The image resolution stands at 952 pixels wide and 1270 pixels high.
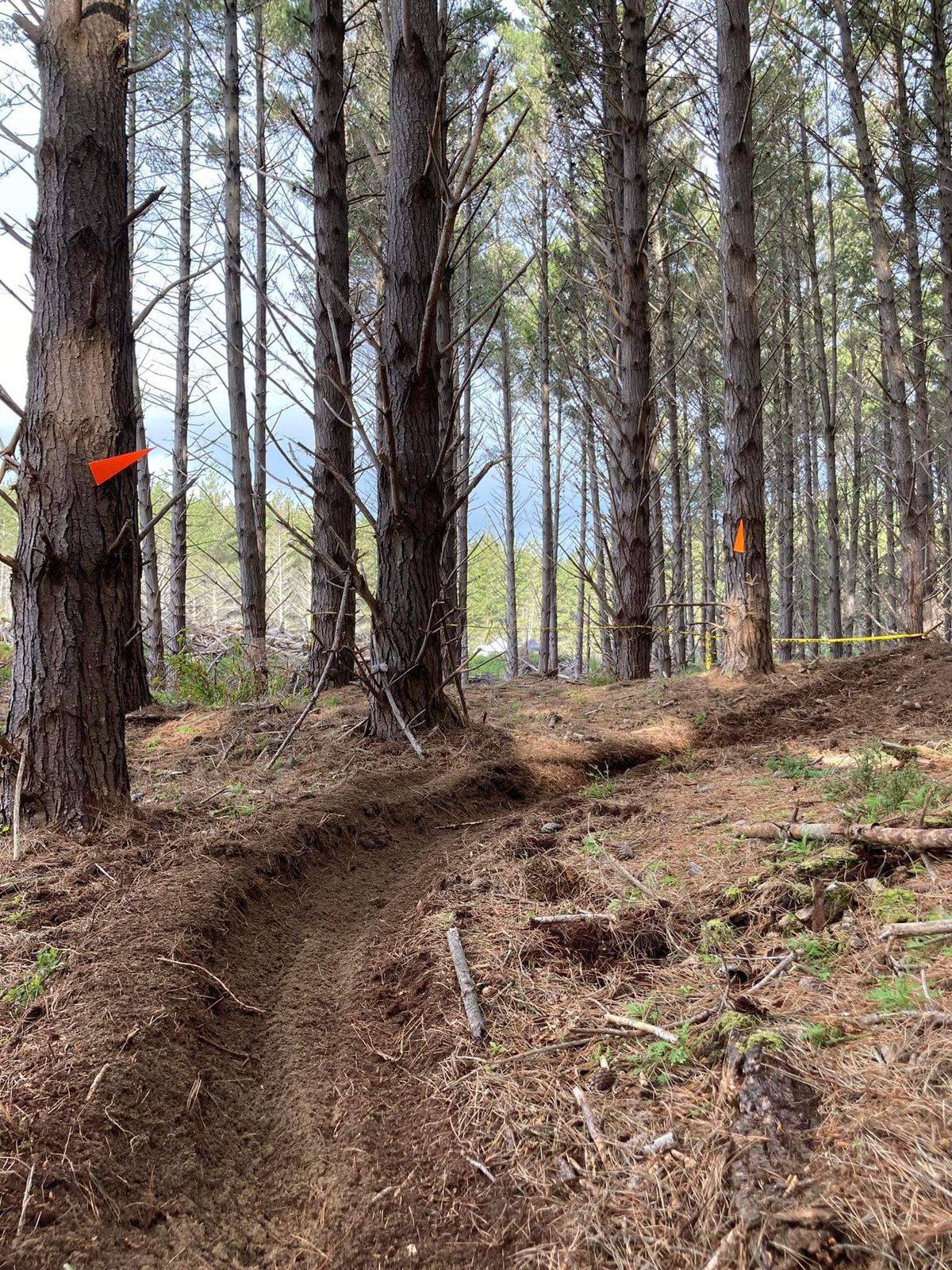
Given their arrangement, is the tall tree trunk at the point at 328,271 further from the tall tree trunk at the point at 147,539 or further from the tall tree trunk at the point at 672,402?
the tall tree trunk at the point at 672,402

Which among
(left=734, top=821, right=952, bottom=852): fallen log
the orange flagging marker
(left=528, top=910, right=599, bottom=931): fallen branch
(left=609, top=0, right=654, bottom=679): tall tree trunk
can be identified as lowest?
(left=528, top=910, right=599, bottom=931): fallen branch

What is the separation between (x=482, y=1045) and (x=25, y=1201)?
1056mm

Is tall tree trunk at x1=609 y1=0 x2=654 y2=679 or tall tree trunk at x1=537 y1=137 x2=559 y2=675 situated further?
tall tree trunk at x1=537 y1=137 x2=559 y2=675

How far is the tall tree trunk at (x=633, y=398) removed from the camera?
26.8 feet

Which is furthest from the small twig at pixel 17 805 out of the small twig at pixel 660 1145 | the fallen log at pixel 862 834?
the fallen log at pixel 862 834

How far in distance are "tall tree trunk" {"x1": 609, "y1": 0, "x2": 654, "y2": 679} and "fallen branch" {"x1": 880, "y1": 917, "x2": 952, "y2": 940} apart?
6707 mm

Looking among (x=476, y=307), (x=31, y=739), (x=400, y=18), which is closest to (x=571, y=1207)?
(x=31, y=739)

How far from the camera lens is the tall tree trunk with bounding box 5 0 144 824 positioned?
121 inches

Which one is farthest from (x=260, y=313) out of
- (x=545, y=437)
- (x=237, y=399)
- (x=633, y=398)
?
(x=545, y=437)

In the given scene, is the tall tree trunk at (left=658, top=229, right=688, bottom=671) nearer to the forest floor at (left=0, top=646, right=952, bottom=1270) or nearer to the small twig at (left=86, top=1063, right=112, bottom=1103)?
the forest floor at (left=0, top=646, right=952, bottom=1270)

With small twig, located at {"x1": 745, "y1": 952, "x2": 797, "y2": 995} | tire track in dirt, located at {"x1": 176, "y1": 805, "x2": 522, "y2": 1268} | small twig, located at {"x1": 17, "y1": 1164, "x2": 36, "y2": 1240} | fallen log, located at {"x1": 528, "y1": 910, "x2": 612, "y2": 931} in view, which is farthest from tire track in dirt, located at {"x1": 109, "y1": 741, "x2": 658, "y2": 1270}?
small twig, located at {"x1": 745, "y1": 952, "x2": 797, "y2": 995}

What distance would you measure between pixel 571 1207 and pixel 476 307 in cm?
1893

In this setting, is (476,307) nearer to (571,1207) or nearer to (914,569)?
(914,569)

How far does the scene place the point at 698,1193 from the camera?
4.58ft
